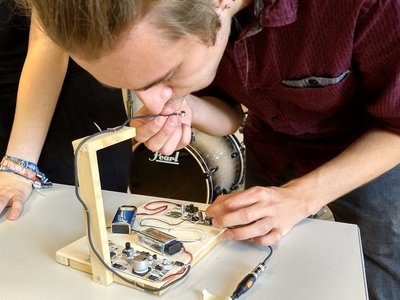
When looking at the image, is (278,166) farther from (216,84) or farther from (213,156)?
(213,156)

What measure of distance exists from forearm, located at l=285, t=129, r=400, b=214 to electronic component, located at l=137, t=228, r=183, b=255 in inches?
8.1

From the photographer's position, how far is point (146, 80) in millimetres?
606

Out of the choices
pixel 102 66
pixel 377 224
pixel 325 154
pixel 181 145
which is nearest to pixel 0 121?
pixel 181 145

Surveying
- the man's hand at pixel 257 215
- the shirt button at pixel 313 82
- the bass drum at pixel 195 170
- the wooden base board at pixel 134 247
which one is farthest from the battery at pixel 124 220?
the bass drum at pixel 195 170

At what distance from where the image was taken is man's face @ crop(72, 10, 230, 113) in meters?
0.56

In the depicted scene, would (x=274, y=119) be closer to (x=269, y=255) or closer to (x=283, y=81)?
(x=283, y=81)

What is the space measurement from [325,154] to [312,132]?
66 millimetres

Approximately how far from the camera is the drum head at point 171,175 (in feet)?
6.12

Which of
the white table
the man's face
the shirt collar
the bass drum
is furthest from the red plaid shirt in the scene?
the bass drum

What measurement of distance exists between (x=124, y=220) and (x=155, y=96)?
0.62ft

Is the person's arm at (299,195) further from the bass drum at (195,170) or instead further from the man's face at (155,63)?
the bass drum at (195,170)

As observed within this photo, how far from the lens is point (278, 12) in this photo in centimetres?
72

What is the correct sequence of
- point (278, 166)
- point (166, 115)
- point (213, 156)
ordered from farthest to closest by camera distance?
point (213, 156)
point (278, 166)
point (166, 115)

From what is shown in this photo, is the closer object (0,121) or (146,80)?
(146,80)
